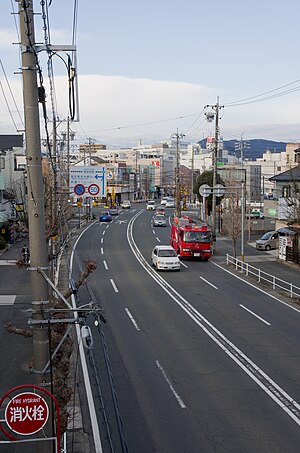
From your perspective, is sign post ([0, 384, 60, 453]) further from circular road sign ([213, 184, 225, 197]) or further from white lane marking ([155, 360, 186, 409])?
circular road sign ([213, 184, 225, 197])

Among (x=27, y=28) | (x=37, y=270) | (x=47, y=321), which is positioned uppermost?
(x=27, y=28)

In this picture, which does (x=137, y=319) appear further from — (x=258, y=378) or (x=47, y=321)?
(x=47, y=321)

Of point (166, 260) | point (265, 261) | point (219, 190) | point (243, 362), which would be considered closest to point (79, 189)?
point (166, 260)

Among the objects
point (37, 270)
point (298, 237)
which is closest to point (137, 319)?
point (37, 270)

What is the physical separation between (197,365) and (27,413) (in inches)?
375

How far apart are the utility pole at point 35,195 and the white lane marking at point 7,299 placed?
700 inches

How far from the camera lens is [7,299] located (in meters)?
25.3

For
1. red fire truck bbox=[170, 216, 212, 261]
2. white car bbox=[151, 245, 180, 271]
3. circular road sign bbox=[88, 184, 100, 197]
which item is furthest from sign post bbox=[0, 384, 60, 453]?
red fire truck bbox=[170, 216, 212, 261]

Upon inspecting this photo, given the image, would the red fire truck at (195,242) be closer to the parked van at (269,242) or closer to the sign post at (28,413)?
the parked van at (269,242)

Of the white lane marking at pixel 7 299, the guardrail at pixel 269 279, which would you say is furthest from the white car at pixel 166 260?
the white lane marking at pixel 7 299

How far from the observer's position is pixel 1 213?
4781cm

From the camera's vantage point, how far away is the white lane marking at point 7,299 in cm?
2431

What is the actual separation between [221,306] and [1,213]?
28.7 meters

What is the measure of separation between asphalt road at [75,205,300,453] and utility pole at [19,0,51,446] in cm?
92
